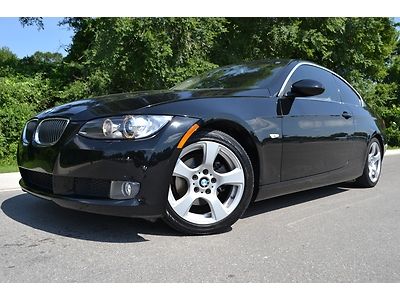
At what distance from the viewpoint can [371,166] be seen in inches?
225

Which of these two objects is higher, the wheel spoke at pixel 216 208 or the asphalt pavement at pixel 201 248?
the wheel spoke at pixel 216 208

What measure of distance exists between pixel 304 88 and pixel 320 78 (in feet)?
3.07

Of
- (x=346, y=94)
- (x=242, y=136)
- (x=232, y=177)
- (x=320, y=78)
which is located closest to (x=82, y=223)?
(x=232, y=177)

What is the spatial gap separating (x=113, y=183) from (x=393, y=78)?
20.0m

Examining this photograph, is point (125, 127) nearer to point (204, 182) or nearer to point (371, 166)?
point (204, 182)

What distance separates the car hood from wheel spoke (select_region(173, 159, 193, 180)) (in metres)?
0.48

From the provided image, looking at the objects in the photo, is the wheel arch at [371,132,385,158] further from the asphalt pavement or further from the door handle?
the asphalt pavement

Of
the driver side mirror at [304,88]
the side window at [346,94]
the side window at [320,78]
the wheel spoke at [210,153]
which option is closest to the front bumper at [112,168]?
the wheel spoke at [210,153]

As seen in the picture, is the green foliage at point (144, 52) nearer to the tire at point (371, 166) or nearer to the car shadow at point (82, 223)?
the tire at point (371, 166)

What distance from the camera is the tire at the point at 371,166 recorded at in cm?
559

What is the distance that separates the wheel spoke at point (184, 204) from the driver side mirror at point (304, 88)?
4.78ft

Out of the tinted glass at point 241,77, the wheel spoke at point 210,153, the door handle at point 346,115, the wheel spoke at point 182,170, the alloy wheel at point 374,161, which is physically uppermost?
the tinted glass at point 241,77

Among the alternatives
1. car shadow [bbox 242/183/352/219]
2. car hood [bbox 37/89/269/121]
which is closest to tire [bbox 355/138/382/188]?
car shadow [bbox 242/183/352/219]

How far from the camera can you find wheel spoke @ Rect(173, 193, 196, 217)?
3.26 metres
